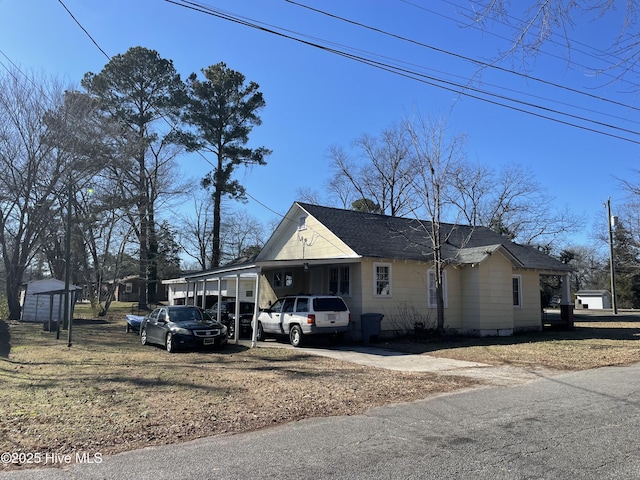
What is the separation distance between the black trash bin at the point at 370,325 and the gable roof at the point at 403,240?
2214 millimetres

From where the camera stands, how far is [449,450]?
16.9ft

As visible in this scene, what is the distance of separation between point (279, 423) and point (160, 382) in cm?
385

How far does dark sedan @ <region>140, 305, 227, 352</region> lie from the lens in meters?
14.9

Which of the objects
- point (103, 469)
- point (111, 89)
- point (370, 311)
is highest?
point (111, 89)

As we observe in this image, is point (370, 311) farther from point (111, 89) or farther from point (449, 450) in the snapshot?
point (111, 89)

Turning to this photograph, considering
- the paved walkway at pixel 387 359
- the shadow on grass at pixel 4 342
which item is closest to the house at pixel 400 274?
the paved walkway at pixel 387 359

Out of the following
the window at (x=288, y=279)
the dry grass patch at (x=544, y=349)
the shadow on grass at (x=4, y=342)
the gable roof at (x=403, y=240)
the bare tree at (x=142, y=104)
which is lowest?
the shadow on grass at (x=4, y=342)

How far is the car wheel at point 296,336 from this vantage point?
1614 centimetres

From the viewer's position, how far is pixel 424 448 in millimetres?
5270

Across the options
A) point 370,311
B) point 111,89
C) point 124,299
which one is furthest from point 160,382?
point 124,299

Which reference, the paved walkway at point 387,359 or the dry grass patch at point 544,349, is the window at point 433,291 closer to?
the dry grass patch at point 544,349

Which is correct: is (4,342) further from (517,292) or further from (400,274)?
(517,292)

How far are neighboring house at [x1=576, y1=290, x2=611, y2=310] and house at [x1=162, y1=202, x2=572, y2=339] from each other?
35.0m

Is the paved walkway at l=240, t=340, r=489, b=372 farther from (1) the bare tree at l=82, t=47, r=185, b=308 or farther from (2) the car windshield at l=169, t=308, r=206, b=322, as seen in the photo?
(1) the bare tree at l=82, t=47, r=185, b=308
